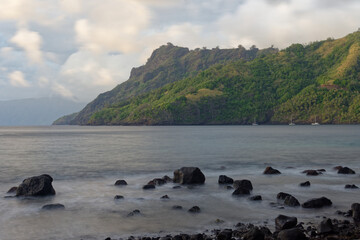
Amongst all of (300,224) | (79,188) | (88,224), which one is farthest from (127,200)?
(300,224)

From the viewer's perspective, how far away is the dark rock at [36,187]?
78.3 ft

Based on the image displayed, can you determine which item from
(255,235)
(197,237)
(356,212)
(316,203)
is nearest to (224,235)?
(197,237)

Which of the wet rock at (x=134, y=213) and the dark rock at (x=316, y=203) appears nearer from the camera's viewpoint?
the wet rock at (x=134, y=213)

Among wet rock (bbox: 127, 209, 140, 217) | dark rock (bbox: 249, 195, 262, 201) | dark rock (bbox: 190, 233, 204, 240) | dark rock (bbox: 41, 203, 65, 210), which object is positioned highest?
dark rock (bbox: 190, 233, 204, 240)

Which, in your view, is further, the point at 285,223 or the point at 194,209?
the point at 194,209

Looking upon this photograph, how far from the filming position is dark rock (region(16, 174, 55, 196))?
23.9 m

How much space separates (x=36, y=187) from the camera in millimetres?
24078

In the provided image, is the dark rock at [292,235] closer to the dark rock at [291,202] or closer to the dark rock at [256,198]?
the dark rock at [291,202]

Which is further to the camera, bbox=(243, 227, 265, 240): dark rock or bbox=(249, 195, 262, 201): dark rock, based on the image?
bbox=(249, 195, 262, 201): dark rock

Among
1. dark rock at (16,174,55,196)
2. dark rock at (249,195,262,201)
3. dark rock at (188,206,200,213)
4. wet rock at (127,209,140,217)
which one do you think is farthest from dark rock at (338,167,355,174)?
dark rock at (16,174,55,196)

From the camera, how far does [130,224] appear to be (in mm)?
17141

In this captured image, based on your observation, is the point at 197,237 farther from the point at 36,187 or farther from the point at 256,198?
the point at 36,187

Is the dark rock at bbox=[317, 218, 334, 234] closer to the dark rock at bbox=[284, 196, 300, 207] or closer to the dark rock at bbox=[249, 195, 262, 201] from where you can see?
the dark rock at bbox=[284, 196, 300, 207]

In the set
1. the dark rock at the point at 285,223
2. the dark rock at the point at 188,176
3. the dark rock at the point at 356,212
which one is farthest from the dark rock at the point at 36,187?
the dark rock at the point at 356,212
